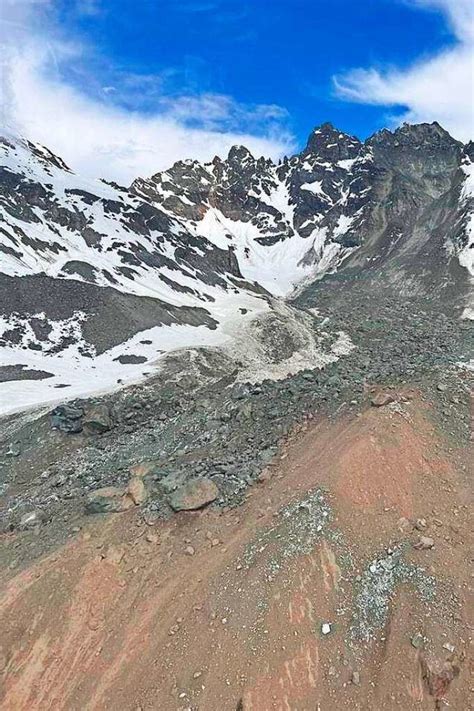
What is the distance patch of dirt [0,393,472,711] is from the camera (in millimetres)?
11289

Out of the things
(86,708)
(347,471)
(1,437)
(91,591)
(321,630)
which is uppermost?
(347,471)

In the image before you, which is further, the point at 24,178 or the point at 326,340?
the point at 24,178

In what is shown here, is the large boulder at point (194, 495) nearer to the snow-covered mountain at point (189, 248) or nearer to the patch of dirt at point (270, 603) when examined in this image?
the patch of dirt at point (270, 603)

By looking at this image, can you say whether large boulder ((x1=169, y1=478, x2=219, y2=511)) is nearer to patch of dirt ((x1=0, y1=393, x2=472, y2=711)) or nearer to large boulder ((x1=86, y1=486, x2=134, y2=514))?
patch of dirt ((x1=0, y1=393, x2=472, y2=711))

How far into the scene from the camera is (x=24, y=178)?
106 metres

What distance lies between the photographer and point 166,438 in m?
23.6

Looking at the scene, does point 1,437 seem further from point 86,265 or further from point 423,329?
point 86,265

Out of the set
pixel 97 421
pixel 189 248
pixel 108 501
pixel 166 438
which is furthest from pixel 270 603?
pixel 189 248

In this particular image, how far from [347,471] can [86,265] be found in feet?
238

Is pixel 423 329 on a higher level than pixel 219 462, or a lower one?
higher

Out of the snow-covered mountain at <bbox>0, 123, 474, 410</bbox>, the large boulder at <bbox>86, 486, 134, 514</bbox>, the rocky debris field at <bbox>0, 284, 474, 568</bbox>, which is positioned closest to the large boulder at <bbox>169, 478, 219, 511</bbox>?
the rocky debris field at <bbox>0, 284, 474, 568</bbox>

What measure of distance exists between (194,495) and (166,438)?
781 cm

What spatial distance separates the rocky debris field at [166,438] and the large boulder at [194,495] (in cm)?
7

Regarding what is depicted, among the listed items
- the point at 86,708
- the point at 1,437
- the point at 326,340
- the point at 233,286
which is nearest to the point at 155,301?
the point at 326,340
